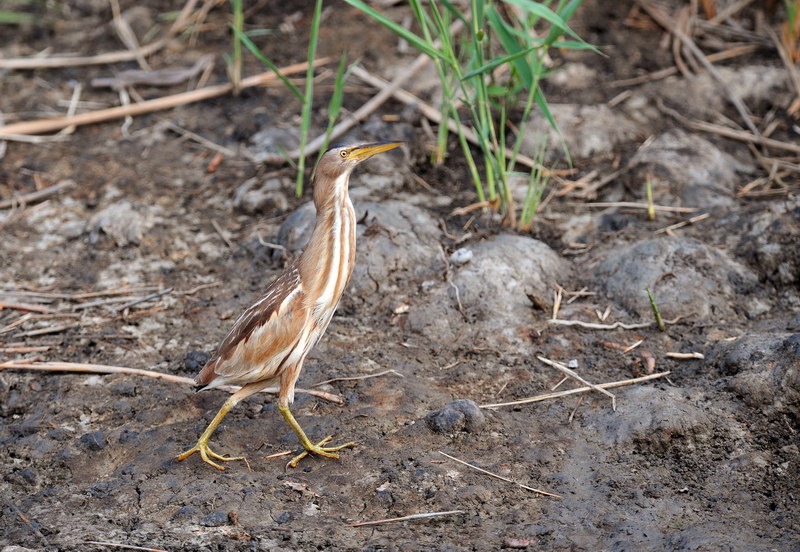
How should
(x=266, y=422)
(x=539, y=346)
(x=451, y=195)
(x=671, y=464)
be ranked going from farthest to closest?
(x=451, y=195), (x=539, y=346), (x=266, y=422), (x=671, y=464)

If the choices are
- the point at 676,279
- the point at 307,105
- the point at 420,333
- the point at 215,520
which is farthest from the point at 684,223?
the point at 215,520

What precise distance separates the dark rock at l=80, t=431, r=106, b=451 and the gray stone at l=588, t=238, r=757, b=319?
8.06ft

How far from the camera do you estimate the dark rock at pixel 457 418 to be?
A: 3504mm

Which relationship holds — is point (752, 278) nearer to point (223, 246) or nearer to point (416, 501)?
point (416, 501)

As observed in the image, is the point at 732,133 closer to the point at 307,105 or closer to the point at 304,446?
the point at 307,105

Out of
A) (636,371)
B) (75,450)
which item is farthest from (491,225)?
(75,450)

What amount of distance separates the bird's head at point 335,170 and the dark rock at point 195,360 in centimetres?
96

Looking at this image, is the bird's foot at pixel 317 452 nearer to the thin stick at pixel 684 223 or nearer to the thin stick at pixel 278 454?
the thin stick at pixel 278 454

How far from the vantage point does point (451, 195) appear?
17.1 feet

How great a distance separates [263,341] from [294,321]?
145mm

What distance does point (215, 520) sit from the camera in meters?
3.04

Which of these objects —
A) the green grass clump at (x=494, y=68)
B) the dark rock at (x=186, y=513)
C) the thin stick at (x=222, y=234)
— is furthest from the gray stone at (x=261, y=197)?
the dark rock at (x=186, y=513)

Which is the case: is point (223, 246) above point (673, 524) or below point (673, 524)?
below

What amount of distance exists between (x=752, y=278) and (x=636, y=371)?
38.5 inches
